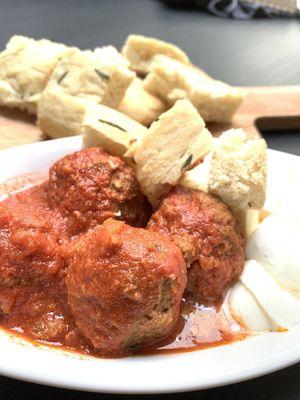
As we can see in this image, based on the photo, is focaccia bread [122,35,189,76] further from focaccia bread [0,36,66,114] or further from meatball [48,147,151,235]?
meatball [48,147,151,235]

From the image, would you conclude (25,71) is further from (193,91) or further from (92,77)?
(193,91)

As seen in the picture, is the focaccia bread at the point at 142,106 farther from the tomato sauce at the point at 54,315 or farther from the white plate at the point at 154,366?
the white plate at the point at 154,366

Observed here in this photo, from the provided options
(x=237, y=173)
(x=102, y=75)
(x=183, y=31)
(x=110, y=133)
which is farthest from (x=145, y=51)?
(x=237, y=173)

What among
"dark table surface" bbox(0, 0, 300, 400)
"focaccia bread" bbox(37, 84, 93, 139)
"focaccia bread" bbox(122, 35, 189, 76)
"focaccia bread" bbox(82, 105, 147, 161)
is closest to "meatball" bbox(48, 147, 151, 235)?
"focaccia bread" bbox(82, 105, 147, 161)

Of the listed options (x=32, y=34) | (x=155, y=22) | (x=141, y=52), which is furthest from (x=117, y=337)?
(x=155, y=22)

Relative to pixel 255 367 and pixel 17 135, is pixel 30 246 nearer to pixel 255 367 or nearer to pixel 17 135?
pixel 255 367
